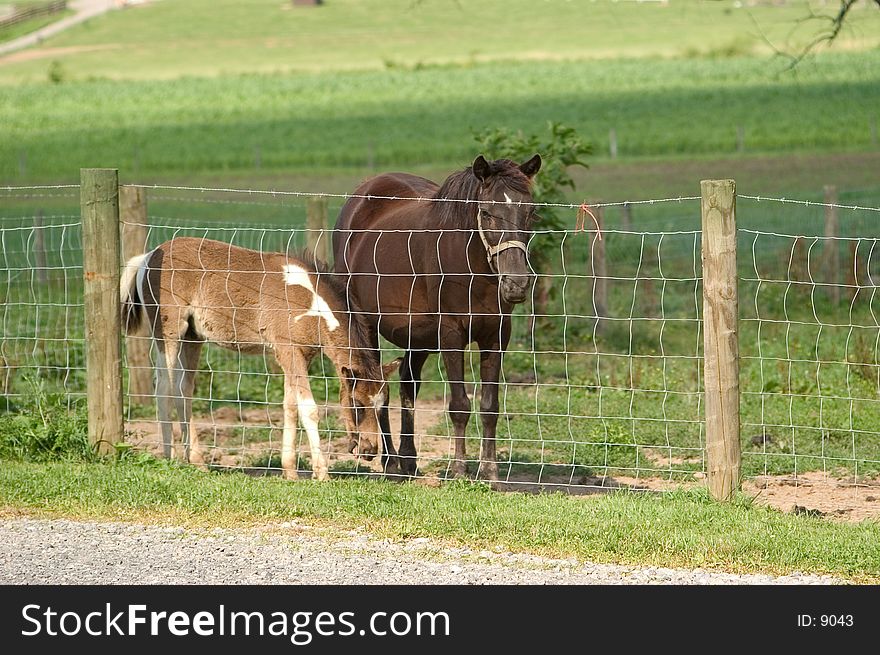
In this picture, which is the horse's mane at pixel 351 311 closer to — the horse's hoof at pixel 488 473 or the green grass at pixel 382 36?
the horse's hoof at pixel 488 473

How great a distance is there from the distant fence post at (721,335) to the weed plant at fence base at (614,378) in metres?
0.17

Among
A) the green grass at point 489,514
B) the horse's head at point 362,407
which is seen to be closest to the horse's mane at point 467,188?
the horse's head at point 362,407

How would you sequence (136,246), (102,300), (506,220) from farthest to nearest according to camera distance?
1. (136,246)
2. (102,300)
3. (506,220)

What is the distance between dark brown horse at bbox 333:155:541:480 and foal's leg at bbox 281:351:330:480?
539 mm

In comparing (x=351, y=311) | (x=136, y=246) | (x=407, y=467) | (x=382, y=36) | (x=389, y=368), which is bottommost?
(x=407, y=467)

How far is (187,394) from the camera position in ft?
29.4

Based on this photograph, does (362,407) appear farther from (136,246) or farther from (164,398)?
(136,246)

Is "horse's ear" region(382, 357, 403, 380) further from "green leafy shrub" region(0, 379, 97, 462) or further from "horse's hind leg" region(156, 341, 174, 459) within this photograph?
"green leafy shrub" region(0, 379, 97, 462)

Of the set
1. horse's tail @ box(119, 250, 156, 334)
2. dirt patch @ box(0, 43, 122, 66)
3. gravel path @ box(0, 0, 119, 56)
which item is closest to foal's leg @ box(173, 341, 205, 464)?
horse's tail @ box(119, 250, 156, 334)

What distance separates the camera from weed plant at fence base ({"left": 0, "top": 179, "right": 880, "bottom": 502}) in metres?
8.50

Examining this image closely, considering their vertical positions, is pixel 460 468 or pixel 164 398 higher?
pixel 164 398

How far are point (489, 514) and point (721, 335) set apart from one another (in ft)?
5.72

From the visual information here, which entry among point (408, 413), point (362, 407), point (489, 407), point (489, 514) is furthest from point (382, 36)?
point (489, 514)

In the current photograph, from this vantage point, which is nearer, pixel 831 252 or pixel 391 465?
pixel 391 465
